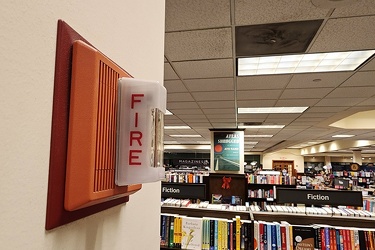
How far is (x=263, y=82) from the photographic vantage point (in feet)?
11.7

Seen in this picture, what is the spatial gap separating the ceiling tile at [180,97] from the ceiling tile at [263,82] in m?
0.91

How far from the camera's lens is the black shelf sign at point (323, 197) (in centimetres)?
323

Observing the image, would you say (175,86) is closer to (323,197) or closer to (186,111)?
(186,111)

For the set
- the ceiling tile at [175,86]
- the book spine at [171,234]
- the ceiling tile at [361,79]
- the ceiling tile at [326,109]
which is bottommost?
the book spine at [171,234]

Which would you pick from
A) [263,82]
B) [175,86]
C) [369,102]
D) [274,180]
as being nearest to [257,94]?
[263,82]

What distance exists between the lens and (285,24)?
2070 mm

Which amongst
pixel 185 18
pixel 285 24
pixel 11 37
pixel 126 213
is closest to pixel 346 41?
pixel 285 24

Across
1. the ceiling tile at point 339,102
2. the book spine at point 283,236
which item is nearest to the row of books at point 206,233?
the book spine at point 283,236

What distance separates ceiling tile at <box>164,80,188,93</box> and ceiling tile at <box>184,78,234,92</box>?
9 cm

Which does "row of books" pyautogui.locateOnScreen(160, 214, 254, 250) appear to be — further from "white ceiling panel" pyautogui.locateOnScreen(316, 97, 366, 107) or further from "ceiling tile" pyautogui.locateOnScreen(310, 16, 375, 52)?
"white ceiling panel" pyautogui.locateOnScreen(316, 97, 366, 107)

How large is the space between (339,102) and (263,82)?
6.32ft

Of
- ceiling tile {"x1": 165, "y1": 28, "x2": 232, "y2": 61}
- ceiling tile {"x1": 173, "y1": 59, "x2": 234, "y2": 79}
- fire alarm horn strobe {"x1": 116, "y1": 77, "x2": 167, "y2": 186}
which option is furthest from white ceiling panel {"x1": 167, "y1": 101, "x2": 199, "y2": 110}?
fire alarm horn strobe {"x1": 116, "y1": 77, "x2": 167, "y2": 186}

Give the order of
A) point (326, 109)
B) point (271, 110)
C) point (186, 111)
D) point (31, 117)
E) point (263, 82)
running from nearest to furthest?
1. point (31, 117)
2. point (263, 82)
3. point (326, 109)
4. point (271, 110)
5. point (186, 111)

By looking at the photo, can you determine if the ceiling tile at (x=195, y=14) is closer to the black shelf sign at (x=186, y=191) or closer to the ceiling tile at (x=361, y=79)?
the black shelf sign at (x=186, y=191)
